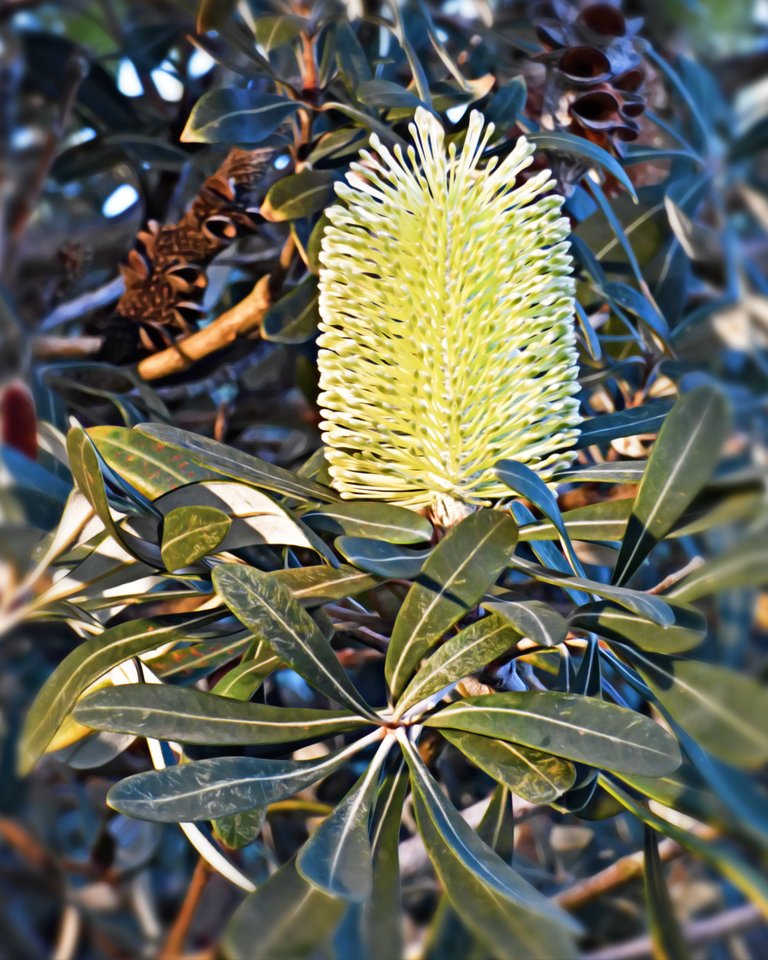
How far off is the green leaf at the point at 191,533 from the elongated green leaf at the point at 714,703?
23cm

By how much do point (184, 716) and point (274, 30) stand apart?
1.86ft

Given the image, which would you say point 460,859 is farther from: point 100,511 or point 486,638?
point 100,511

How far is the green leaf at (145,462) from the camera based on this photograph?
1.81ft

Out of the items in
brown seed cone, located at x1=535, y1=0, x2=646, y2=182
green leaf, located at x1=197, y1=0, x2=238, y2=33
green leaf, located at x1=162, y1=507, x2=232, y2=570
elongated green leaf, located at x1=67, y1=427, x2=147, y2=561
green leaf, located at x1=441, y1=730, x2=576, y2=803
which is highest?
green leaf, located at x1=197, y1=0, x2=238, y2=33

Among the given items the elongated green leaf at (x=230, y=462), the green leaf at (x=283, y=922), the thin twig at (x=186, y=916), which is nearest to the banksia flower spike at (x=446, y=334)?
the elongated green leaf at (x=230, y=462)

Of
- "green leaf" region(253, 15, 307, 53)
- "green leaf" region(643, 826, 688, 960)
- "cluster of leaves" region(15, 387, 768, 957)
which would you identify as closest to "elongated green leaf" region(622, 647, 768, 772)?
"cluster of leaves" region(15, 387, 768, 957)

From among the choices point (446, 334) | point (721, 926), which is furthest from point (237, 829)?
point (721, 926)

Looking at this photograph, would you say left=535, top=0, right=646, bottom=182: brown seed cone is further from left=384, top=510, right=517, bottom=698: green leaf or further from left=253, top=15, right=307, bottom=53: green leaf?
left=384, top=510, right=517, bottom=698: green leaf

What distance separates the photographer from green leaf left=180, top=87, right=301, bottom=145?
0.69 m

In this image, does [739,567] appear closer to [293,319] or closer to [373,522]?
[373,522]

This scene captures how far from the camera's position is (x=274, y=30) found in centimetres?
76

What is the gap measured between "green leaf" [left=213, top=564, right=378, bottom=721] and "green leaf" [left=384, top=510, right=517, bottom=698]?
4 cm

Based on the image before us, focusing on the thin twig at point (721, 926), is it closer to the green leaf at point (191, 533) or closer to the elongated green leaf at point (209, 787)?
the elongated green leaf at point (209, 787)

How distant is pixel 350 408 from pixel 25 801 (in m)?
0.59
